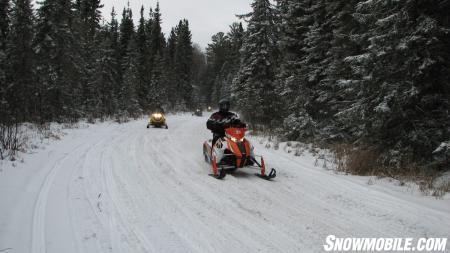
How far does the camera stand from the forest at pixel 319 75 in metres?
8.53

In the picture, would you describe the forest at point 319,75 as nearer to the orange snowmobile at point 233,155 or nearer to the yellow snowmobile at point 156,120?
the orange snowmobile at point 233,155

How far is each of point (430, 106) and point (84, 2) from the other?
4942cm

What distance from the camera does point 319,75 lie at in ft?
51.3

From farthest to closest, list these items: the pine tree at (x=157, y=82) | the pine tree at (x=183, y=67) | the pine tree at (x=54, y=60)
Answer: the pine tree at (x=183, y=67)
the pine tree at (x=157, y=82)
the pine tree at (x=54, y=60)

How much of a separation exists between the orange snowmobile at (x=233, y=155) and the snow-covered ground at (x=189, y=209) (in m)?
0.33

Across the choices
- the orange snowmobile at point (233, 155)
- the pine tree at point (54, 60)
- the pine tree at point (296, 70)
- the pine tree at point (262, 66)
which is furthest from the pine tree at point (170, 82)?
the orange snowmobile at point (233, 155)

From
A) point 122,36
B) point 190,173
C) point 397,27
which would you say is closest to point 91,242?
point 190,173

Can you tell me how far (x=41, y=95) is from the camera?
897 inches

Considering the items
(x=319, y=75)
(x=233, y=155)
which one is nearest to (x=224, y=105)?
(x=233, y=155)

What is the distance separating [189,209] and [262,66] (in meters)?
16.0

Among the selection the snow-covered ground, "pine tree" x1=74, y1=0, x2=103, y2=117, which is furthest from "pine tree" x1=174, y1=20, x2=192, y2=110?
the snow-covered ground

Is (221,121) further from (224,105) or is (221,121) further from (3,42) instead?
(3,42)

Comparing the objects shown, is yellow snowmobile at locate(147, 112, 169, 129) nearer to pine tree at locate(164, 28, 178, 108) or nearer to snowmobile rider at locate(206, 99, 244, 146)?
snowmobile rider at locate(206, 99, 244, 146)

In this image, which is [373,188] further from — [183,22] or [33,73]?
[183,22]
